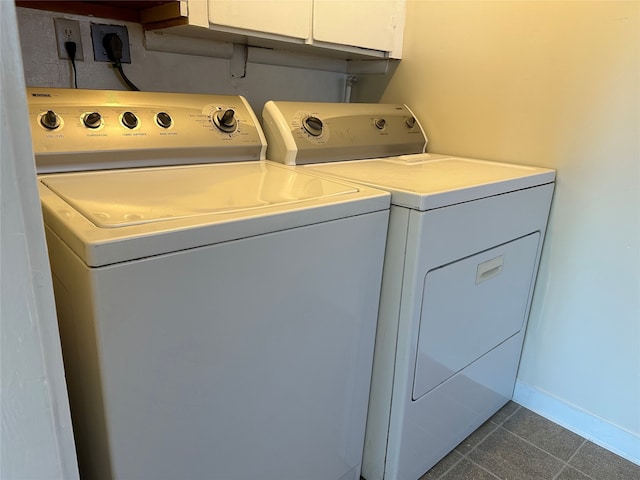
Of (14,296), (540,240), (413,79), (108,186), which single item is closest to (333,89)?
(413,79)

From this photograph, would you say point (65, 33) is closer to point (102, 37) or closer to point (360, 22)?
point (102, 37)

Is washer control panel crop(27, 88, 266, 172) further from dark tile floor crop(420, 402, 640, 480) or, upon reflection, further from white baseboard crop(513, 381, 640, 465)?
white baseboard crop(513, 381, 640, 465)

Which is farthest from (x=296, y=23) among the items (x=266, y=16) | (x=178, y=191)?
(x=178, y=191)

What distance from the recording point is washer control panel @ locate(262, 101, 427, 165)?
146 centimetres

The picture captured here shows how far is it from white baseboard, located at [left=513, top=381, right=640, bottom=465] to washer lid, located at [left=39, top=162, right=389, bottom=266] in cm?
110

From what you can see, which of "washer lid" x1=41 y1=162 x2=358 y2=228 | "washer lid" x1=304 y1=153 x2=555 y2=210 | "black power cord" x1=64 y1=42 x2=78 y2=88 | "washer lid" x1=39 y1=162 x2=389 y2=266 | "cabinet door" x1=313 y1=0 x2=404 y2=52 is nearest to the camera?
"washer lid" x1=39 y1=162 x2=389 y2=266

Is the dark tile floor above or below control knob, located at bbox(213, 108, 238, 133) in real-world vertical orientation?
below

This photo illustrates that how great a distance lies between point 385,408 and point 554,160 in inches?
38.0

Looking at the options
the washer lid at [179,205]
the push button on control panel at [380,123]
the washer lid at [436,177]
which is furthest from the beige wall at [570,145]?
the washer lid at [179,205]

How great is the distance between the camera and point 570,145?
4.79 ft

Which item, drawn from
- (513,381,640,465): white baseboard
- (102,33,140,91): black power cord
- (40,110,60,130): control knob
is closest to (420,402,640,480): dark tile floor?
(513,381,640,465): white baseboard

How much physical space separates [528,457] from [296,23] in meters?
1.59

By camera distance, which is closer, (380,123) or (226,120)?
(226,120)

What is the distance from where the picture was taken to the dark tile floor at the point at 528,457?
1.42 meters
